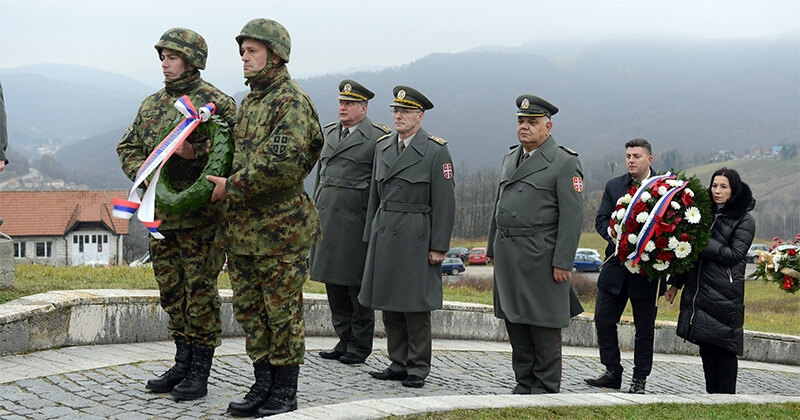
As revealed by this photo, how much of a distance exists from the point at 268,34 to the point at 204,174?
0.94 meters

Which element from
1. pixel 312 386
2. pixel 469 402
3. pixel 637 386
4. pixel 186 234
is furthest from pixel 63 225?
pixel 469 402

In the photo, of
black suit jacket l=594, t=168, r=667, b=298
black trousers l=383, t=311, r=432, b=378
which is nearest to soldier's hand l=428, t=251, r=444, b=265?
black trousers l=383, t=311, r=432, b=378

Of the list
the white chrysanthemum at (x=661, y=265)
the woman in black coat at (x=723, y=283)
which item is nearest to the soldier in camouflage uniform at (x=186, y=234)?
the white chrysanthemum at (x=661, y=265)

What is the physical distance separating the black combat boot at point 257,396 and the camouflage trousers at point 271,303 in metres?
0.07

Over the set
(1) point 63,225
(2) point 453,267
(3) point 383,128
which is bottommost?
(2) point 453,267

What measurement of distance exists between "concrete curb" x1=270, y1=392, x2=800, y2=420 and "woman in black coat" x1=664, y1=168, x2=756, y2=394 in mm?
615

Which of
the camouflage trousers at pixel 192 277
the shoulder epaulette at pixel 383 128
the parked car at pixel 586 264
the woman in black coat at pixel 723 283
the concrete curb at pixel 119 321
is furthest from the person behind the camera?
the parked car at pixel 586 264

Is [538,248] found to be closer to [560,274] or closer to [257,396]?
[560,274]

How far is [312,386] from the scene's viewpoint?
5.61 metres

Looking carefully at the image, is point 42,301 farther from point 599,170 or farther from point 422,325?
point 599,170

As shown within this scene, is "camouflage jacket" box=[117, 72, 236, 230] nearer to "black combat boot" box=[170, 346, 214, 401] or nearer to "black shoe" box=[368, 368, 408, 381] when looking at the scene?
"black combat boot" box=[170, 346, 214, 401]

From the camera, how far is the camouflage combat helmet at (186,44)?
4.99m

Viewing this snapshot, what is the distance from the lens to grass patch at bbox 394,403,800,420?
4.38m

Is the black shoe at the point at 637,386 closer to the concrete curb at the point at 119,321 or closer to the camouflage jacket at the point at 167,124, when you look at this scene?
the concrete curb at the point at 119,321
